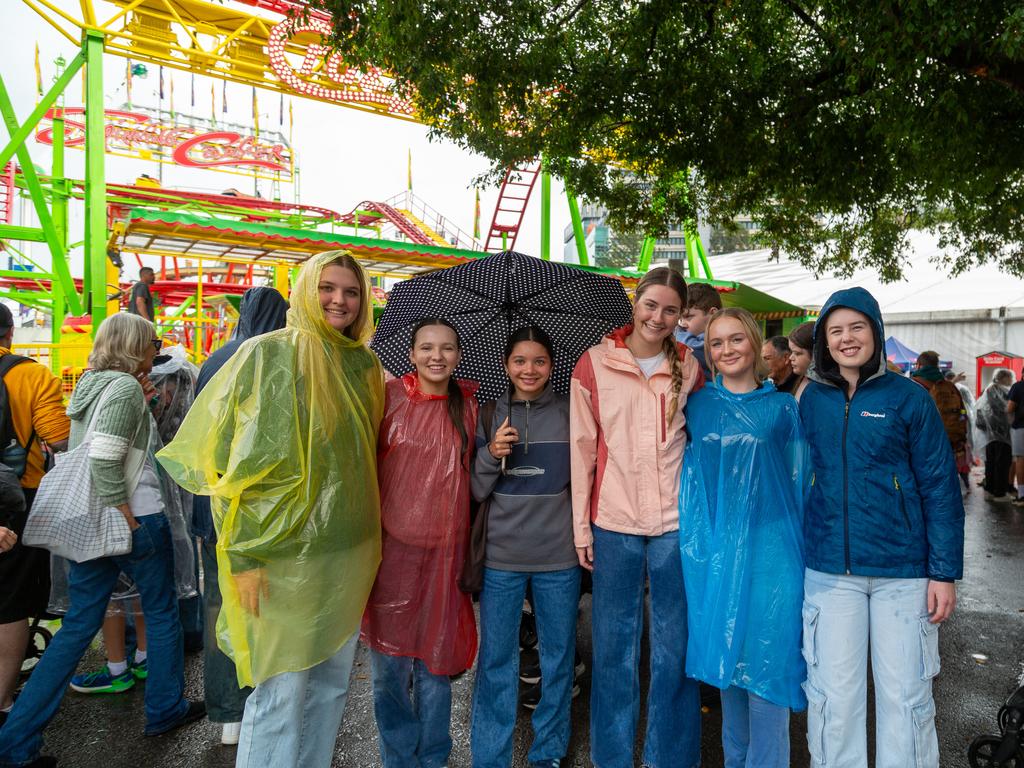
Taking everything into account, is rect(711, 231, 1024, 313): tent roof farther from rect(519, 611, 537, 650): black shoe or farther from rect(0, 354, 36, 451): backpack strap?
rect(0, 354, 36, 451): backpack strap

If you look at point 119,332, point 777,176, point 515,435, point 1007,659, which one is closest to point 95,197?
point 119,332

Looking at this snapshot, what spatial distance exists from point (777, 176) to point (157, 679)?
6.09 meters

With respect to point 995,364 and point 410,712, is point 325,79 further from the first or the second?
point 995,364

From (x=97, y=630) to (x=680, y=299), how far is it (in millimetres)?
2951

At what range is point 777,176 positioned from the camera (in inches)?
238

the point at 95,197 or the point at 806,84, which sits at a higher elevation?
the point at 95,197

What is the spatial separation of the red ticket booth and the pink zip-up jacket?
49.2 feet

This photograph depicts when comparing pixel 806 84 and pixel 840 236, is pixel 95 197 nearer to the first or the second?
pixel 806 84

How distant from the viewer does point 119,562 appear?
3.03 metres

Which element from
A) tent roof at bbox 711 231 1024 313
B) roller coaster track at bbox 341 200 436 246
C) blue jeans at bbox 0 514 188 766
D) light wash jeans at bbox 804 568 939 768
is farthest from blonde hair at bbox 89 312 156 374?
roller coaster track at bbox 341 200 436 246

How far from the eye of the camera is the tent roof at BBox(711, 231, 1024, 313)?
16.1 meters

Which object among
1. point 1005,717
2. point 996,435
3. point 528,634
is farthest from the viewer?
point 996,435

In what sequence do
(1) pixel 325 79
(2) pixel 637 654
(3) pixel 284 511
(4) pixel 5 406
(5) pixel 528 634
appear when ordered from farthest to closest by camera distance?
(1) pixel 325 79, (5) pixel 528 634, (4) pixel 5 406, (2) pixel 637 654, (3) pixel 284 511

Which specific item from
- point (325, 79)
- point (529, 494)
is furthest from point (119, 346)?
point (325, 79)
